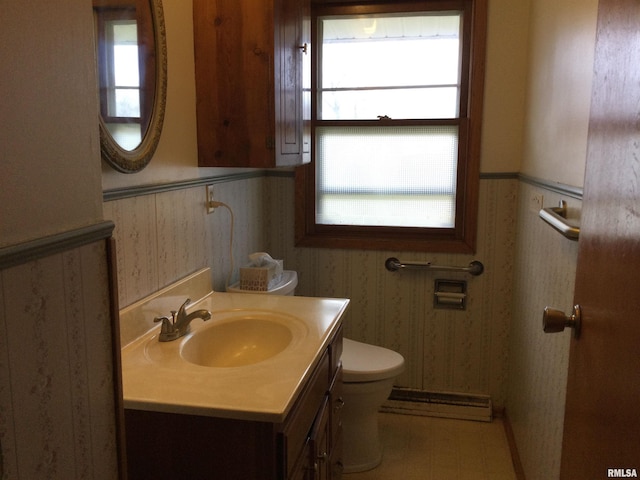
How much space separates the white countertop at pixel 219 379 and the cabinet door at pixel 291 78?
28.0 inches

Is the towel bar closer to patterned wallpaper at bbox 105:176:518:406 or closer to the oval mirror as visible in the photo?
patterned wallpaper at bbox 105:176:518:406

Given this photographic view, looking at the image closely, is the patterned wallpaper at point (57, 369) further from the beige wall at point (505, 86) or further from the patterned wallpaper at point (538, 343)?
the beige wall at point (505, 86)

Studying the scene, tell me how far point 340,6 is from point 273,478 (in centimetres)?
227

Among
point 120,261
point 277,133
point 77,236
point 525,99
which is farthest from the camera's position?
point 525,99

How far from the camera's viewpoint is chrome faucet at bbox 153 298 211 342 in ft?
4.91

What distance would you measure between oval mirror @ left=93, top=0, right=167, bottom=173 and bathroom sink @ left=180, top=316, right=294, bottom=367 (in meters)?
0.55

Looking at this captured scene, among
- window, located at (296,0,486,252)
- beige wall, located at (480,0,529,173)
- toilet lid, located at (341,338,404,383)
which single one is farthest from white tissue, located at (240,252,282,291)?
beige wall, located at (480,0,529,173)

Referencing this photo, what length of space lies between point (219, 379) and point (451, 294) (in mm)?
1730

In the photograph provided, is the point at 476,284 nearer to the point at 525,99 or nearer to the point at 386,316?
the point at 386,316

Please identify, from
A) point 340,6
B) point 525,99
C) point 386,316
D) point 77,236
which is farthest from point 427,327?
point 77,236

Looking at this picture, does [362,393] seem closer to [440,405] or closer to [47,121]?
[440,405]

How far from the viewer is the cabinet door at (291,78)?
6.20ft

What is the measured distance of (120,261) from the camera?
1458 millimetres

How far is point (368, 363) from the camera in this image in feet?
7.35
